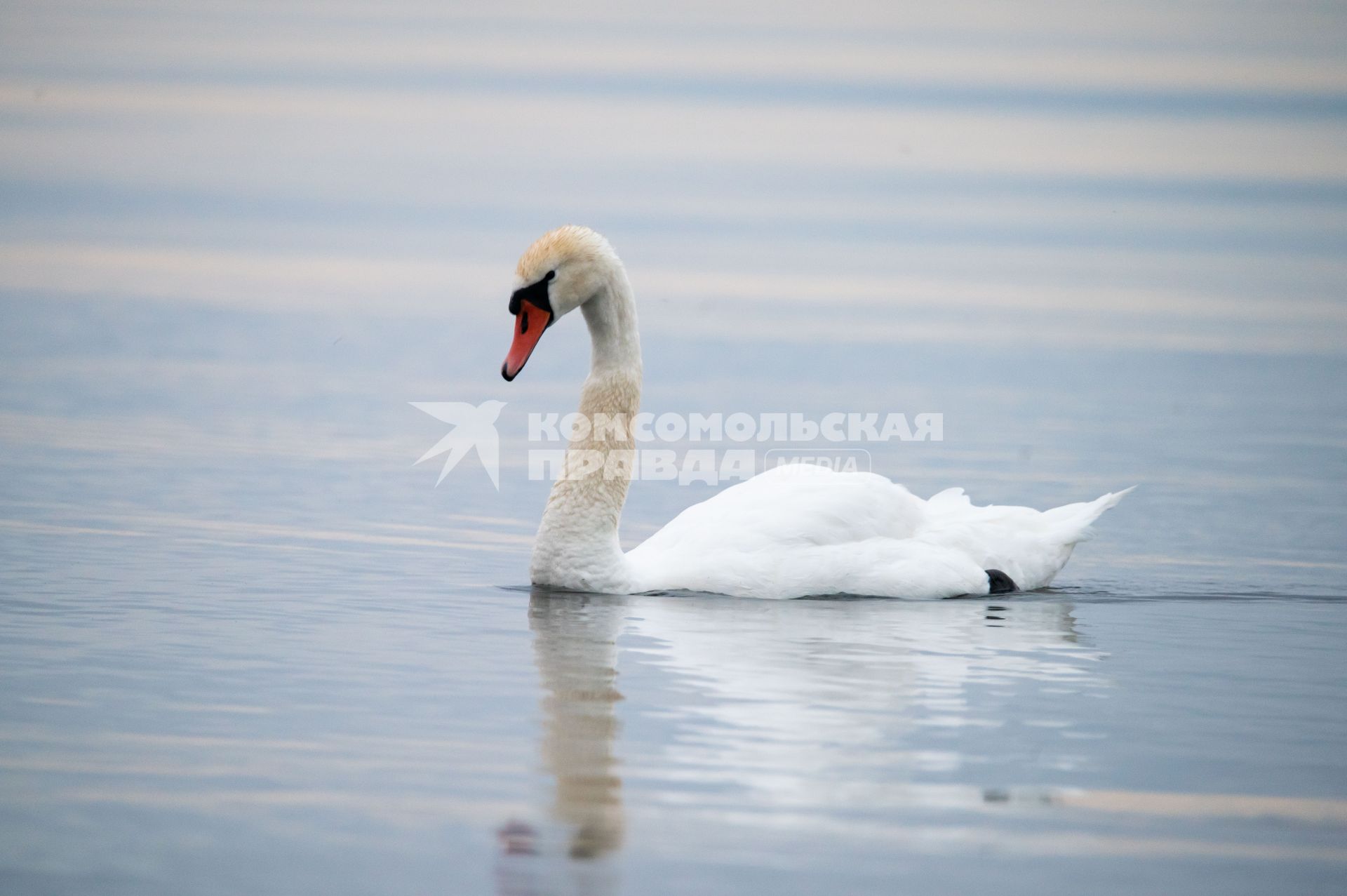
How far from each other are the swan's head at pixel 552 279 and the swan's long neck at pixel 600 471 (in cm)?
14

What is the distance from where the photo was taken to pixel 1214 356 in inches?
957

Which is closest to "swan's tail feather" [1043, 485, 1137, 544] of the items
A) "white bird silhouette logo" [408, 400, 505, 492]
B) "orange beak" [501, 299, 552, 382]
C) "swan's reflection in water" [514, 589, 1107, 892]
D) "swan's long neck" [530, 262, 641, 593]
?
"swan's reflection in water" [514, 589, 1107, 892]

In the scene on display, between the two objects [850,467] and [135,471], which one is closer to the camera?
[135,471]

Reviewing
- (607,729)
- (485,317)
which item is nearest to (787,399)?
(485,317)

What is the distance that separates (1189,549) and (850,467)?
3.56 meters

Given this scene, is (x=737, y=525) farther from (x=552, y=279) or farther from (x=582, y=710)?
(x=582, y=710)

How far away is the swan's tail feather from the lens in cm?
1064

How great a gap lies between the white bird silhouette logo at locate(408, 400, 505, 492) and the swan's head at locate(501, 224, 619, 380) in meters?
3.86

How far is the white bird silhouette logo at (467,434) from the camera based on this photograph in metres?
15.0

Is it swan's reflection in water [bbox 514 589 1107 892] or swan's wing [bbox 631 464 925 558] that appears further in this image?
swan's wing [bbox 631 464 925 558]

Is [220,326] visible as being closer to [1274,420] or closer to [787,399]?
[787,399]

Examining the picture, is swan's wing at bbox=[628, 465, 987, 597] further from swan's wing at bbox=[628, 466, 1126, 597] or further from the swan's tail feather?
the swan's tail feather

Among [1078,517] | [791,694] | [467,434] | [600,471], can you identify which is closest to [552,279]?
[600,471]

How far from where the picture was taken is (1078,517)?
35.3 ft
